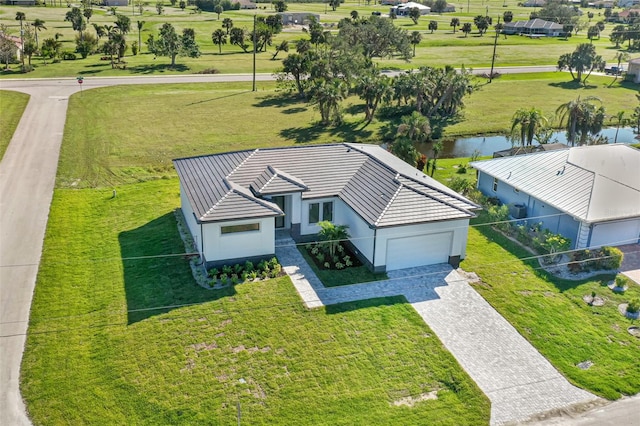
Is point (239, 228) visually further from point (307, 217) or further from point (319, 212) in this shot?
point (319, 212)

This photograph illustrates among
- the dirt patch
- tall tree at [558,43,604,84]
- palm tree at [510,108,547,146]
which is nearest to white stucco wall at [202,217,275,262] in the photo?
the dirt patch

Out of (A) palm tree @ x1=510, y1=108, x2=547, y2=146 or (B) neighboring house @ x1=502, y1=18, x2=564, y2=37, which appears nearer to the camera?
A: (A) palm tree @ x1=510, y1=108, x2=547, y2=146

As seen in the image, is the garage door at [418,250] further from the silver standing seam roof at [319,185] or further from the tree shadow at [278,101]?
the tree shadow at [278,101]

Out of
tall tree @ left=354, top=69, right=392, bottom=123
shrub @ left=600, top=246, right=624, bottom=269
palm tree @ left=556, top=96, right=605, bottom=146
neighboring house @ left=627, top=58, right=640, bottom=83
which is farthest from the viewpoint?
neighboring house @ left=627, top=58, right=640, bottom=83

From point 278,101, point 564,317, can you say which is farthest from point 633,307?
point 278,101

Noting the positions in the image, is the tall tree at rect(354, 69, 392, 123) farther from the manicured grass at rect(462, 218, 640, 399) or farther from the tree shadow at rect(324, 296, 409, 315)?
the tree shadow at rect(324, 296, 409, 315)

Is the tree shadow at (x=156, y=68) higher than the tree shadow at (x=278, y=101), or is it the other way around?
the tree shadow at (x=156, y=68)

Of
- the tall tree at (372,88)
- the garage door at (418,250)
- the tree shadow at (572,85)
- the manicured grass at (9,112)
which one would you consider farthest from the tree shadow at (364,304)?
the tree shadow at (572,85)
